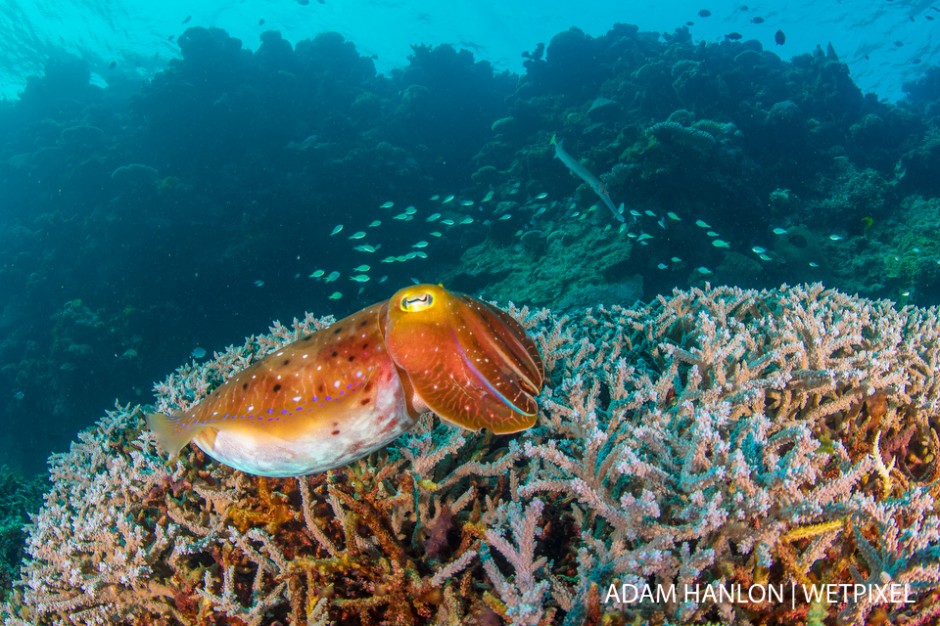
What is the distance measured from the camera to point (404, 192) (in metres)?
20.6

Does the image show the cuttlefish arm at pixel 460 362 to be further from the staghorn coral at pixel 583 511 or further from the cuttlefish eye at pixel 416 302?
the staghorn coral at pixel 583 511

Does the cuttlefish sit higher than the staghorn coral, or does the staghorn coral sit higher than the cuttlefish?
the cuttlefish

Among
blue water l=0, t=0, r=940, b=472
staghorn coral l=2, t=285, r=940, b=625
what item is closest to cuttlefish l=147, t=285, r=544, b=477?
staghorn coral l=2, t=285, r=940, b=625

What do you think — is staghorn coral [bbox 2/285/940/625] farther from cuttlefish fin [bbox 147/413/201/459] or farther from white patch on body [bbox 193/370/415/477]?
cuttlefish fin [bbox 147/413/201/459]

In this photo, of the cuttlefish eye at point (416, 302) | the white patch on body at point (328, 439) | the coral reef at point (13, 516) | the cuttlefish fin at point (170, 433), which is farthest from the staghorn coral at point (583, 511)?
the coral reef at point (13, 516)

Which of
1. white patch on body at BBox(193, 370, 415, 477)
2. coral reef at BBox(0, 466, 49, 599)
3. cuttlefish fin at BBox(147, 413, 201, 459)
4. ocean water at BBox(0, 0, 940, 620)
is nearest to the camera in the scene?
white patch on body at BBox(193, 370, 415, 477)

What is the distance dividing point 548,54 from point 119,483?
27073 millimetres

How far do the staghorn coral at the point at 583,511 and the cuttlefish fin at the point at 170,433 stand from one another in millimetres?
666

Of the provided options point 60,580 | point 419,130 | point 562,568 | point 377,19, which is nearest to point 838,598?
point 562,568

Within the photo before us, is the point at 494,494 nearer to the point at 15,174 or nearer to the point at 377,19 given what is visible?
the point at 15,174

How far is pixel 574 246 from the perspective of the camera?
46.6 feet

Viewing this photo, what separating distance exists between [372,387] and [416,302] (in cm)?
45

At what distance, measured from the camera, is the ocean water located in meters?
13.6

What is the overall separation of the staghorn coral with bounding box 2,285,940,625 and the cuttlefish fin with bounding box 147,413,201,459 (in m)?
0.67
